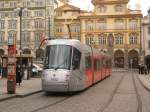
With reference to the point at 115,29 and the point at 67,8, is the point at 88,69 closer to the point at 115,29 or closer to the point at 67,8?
the point at 115,29

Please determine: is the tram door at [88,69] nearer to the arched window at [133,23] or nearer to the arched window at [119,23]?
the arched window at [133,23]

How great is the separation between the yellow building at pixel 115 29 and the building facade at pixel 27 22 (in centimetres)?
609

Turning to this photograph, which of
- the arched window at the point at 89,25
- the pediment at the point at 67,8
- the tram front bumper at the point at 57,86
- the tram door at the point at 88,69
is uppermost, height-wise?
the pediment at the point at 67,8

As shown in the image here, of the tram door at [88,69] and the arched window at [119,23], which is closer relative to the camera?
the tram door at [88,69]

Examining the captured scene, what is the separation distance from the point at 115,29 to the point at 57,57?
7747cm

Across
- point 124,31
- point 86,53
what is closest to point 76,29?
point 124,31

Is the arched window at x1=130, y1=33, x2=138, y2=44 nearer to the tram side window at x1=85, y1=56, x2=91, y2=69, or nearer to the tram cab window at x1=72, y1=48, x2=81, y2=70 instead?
the tram side window at x1=85, y1=56, x2=91, y2=69

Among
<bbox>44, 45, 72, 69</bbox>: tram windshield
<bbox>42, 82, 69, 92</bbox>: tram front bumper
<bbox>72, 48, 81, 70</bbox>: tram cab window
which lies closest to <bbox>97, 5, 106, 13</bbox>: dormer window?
<bbox>72, 48, 81, 70</bbox>: tram cab window

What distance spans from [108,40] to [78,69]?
75383 mm

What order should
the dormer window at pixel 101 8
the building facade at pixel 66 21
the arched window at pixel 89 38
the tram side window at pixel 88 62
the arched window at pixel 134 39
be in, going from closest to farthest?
the tram side window at pixel 88 62, the arched window at pixel 134 39, the dormer window at pixel 101 8, the arched window at pixel 89 38, the building facade at pixel 66 21

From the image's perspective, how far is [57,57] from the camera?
23391 mm

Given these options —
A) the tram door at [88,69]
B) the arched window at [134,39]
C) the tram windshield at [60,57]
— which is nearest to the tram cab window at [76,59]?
the tram windshield at [60,57]

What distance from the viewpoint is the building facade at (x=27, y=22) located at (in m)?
104

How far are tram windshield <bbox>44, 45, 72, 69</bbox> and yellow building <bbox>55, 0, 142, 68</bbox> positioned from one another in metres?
73.7
